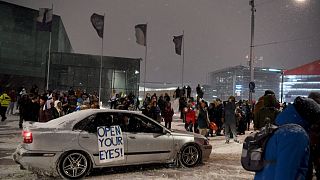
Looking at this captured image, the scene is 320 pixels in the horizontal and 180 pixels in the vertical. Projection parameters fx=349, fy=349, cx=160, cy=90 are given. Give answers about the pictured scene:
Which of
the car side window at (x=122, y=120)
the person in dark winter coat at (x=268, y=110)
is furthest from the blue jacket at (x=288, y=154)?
the person in dark winter coat at (x=268, y=110)

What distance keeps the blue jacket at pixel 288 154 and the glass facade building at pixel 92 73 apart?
3458 cm

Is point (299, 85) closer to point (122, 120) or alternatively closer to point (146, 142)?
point (146, 142)

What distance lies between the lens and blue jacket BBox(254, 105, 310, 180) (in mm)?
2168

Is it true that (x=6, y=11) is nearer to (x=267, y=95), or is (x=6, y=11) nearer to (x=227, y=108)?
(x=227, y=108)

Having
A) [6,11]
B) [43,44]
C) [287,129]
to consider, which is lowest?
[287,129]

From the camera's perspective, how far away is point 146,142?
8.36m

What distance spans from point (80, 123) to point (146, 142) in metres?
1.63

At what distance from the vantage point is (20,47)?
1757 inches

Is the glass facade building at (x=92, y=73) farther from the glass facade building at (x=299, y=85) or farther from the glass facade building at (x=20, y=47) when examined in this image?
the glass facade building at (x=299, y=85)

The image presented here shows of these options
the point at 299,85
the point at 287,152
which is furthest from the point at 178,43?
the point at 299,85

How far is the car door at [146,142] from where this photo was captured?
8.20 m

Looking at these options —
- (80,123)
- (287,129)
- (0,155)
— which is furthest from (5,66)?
(287,129)

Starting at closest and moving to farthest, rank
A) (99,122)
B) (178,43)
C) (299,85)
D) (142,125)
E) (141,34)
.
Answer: (99,122), (142,125), (141,34), (178,43), (299,85)

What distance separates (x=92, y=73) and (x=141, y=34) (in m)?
10.8
